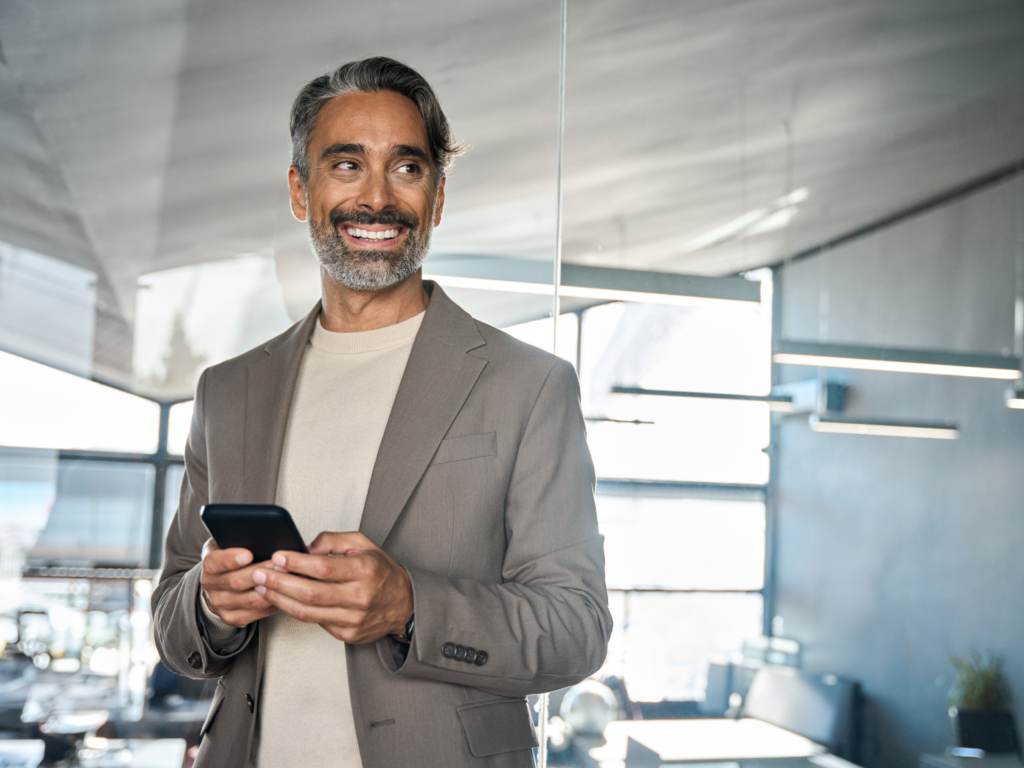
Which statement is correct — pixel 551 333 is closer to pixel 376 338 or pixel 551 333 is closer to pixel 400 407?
pixel 376 338

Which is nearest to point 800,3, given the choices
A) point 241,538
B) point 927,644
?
point 927,644

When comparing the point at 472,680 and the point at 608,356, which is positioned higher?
the point at 608,356

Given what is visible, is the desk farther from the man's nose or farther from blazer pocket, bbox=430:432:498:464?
the man's nose

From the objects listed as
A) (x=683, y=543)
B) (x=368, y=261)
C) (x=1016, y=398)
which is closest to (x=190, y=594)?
(x=368, y=261)

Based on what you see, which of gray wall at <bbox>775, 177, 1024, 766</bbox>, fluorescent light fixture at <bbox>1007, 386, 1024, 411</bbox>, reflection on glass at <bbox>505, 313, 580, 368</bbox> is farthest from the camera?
fluorescent light fixture at <bbox>1007, 386, 1024, 411</bbox>

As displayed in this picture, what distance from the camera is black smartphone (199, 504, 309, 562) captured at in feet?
3.17

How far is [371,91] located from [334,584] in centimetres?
90

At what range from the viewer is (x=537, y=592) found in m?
1.20

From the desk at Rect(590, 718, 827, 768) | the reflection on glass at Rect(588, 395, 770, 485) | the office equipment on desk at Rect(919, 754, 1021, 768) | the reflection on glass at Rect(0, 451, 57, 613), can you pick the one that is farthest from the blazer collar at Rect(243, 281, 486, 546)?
the office equipment on desk at Rect(919, 754, 1021, 768)

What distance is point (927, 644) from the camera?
3.50 m

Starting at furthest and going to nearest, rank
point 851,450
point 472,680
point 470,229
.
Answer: point 851,450, point 470,229, point 472,680

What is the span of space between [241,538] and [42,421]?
2048 millimetres

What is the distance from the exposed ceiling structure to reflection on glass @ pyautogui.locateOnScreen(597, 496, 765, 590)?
853 millimetres

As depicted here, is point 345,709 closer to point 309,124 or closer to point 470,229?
point 309,124
